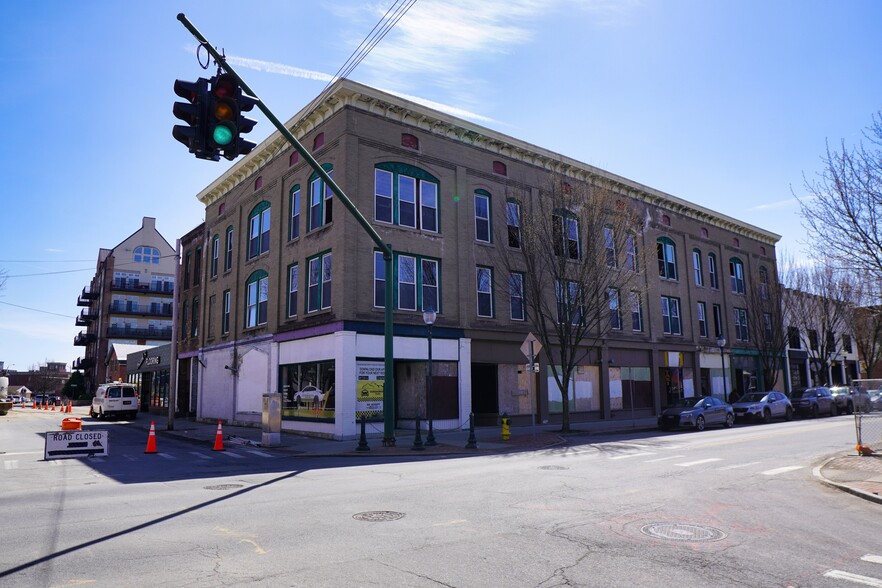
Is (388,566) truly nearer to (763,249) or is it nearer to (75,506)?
(75,506)

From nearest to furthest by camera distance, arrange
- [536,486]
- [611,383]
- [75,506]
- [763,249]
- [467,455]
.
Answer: [75,506]
[536,486]
[467,455]
[611,383]
[763,249]

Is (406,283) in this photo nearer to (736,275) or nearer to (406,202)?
(406,202)

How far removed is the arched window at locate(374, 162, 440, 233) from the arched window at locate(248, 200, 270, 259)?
7.72m

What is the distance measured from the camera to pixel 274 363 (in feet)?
83.3

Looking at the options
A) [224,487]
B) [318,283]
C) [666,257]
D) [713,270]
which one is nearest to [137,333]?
[318,283]

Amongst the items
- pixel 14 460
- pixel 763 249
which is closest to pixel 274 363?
pixel 14 460

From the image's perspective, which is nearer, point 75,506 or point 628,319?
point 75,506

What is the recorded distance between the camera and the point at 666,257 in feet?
118

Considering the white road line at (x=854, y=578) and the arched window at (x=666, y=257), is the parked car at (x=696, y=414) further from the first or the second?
the white road line at (x=854, y=578)

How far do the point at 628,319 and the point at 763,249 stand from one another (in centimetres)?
1980

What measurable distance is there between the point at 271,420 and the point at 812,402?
1073 inches

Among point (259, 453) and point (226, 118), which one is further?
point (259, 453)

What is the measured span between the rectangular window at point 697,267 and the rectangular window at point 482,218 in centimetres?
1784

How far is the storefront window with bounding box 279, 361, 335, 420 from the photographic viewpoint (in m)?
21.7
